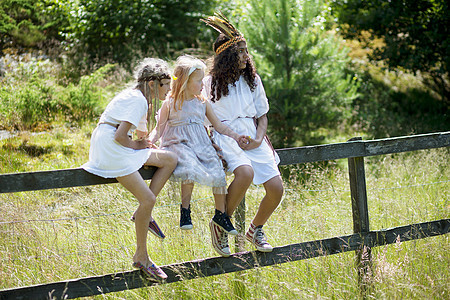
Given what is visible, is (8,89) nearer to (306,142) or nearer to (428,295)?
(306,142)

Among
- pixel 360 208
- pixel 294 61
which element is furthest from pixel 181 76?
pixel 294 61

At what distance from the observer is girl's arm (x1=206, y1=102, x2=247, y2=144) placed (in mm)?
3434

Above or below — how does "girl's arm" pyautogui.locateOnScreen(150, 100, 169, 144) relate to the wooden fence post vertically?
above

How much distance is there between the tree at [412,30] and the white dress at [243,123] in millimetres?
8051

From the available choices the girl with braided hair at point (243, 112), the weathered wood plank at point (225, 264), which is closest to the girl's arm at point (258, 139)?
the girl with braided hair at point (243, 112)

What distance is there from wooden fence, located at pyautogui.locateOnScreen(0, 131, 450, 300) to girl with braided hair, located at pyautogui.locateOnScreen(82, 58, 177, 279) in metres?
0.09

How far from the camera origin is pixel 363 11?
11500 millimetres

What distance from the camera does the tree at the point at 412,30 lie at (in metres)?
10.4

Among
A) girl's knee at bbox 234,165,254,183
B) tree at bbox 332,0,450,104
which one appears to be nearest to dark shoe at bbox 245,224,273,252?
girl's knee at bbox 234,165,254,183

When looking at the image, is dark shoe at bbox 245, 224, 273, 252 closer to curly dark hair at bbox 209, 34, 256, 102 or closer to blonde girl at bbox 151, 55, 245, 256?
blonde girl at bbox 151, 55, 245, 256

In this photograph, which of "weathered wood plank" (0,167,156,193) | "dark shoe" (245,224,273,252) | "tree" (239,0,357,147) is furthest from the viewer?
"tree" (239,0,357,147)

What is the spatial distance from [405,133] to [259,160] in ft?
24.5

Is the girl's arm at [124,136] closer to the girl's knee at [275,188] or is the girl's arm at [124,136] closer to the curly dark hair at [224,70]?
the curly dark hair at [224,70]

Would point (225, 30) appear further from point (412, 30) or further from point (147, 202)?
point (412, 30)
